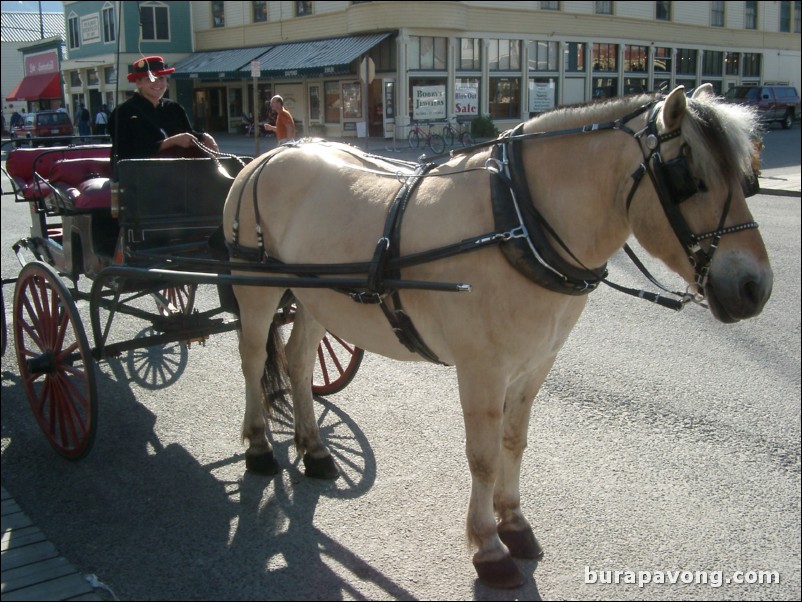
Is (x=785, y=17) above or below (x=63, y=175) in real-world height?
above

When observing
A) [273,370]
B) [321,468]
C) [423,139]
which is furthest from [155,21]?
[321,468]

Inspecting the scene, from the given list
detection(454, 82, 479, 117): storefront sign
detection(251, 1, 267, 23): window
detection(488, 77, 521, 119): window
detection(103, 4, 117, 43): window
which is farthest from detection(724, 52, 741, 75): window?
detection(103, 4, 117, 43): window

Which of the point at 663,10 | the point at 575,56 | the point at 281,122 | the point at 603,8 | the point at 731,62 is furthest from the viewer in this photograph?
the point at 731,62

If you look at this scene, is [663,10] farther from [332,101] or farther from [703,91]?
[703,91]

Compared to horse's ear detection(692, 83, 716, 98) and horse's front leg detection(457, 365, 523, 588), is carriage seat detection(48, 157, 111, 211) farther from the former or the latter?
horse's ear detection(692, 83, 716, 98)

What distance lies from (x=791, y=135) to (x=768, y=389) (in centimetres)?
3285

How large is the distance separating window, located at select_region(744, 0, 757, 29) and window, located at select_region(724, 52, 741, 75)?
228 cm

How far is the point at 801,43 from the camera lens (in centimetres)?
4284

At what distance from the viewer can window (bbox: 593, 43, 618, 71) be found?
33.2 meters

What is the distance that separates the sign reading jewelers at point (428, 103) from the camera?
1126 inches

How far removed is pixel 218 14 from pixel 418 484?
113 feet

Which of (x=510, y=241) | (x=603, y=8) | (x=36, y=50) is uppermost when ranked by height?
(x=603, y=8)

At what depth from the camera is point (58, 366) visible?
15.8 feet

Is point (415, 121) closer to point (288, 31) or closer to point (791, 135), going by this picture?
point (288, 31)
